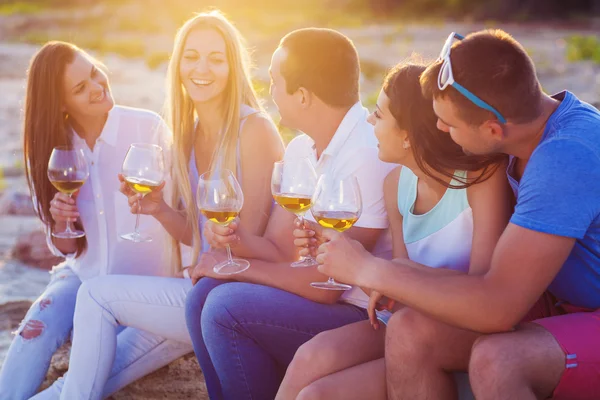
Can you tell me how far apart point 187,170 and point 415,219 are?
136 centimetres

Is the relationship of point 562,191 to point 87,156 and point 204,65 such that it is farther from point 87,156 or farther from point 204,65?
point 87,156

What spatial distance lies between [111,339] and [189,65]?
1.33 metres

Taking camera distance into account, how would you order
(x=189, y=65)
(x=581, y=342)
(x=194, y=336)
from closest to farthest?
(x=581, y=342) → (x=194, y=336) → (x=189, y=65)

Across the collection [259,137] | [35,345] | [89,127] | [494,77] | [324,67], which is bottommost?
[35,345]

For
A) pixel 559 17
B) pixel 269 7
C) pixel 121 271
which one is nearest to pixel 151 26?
pixel 269 7

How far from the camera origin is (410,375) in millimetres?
2338

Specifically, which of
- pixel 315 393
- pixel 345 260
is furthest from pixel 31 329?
pixel 345 260

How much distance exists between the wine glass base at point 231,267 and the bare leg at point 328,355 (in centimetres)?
46

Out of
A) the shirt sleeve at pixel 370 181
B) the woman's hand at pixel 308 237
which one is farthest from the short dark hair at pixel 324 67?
the woman's hand at pixel 308 237

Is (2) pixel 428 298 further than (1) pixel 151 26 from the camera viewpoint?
No

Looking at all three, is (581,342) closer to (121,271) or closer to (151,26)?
(121,271)

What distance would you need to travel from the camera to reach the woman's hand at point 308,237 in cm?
293

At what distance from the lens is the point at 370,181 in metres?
3.05

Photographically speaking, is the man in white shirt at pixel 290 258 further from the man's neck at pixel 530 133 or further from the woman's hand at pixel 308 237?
the man's neck at pixel 530 133
